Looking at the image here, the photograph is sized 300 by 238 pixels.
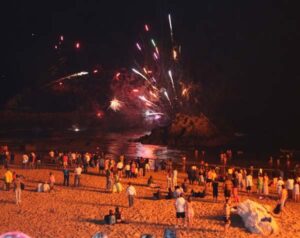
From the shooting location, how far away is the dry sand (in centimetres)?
1523

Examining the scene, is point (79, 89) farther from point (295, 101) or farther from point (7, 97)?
point (295, 101)

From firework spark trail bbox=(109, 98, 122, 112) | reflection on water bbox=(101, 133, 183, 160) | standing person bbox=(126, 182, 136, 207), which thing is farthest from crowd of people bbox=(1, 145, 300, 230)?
firework spark trail bbox=(109, 98, 122, 112)

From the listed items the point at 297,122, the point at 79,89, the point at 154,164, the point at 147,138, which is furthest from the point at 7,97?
the point at 154,164

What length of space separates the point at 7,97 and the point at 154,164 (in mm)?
80765

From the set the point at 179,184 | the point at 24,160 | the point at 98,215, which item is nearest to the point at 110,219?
the point at 98,215

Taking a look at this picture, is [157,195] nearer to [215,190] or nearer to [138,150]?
[215,190]

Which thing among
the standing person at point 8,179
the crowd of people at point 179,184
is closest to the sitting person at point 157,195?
the crowd of people at point 179,184

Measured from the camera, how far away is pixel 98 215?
17.4 metres

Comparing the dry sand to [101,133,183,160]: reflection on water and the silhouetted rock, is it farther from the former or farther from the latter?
the silhouetted rock

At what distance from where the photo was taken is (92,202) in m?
19.6

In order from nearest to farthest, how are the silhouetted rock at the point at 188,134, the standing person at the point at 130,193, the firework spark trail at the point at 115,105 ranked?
the standing person at the point at 130,193
the silhouetted rock at the point at 188,134
the firework spark trail at the point at 115,105

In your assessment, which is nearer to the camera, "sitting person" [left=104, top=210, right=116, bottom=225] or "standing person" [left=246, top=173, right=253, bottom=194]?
"sitting person" [left=104, top=210, right=116, bottom=225]

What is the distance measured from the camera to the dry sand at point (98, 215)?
1523cm

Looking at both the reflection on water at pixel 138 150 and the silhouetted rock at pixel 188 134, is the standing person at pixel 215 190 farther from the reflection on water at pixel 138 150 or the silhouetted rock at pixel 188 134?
the silhouetted rock at pixel 188 134
